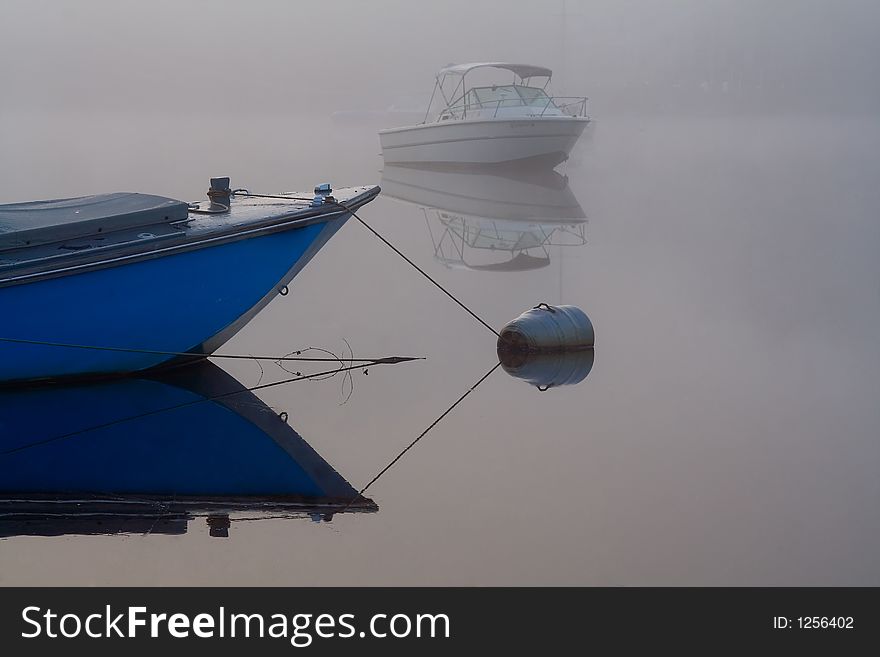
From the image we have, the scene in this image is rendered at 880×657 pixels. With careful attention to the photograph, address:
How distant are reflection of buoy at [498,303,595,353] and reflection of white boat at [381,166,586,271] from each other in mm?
6172

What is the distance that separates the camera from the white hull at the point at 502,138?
2875 cm

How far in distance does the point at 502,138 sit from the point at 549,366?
18290mm

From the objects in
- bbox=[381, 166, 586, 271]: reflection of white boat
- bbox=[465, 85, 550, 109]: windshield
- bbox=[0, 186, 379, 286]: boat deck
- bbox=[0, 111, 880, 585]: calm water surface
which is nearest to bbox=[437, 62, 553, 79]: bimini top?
bbox=[465, 85, 550, 109]: windshield

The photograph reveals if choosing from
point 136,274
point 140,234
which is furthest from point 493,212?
point 136,274

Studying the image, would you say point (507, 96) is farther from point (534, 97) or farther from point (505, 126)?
point (505, 126)

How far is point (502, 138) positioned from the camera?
28.9 metres

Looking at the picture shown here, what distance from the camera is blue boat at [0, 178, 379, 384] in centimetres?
942

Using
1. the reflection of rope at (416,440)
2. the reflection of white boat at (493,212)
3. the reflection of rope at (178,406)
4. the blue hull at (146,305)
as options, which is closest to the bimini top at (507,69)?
the reflection of white boat at (493,212)

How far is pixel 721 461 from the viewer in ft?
29.7

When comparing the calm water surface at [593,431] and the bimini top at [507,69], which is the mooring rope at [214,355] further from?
the bimini top at [507,69]

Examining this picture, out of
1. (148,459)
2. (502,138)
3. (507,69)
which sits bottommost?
(148,459)

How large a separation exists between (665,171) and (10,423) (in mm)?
28330

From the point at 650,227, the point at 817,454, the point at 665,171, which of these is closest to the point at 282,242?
the point at 817,454

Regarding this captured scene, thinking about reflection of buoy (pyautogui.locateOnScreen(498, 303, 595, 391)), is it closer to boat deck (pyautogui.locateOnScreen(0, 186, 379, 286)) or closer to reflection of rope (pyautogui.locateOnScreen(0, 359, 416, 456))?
reflection of rope (pyautogui.locateOnScreen(0, 359, 416, 456))
